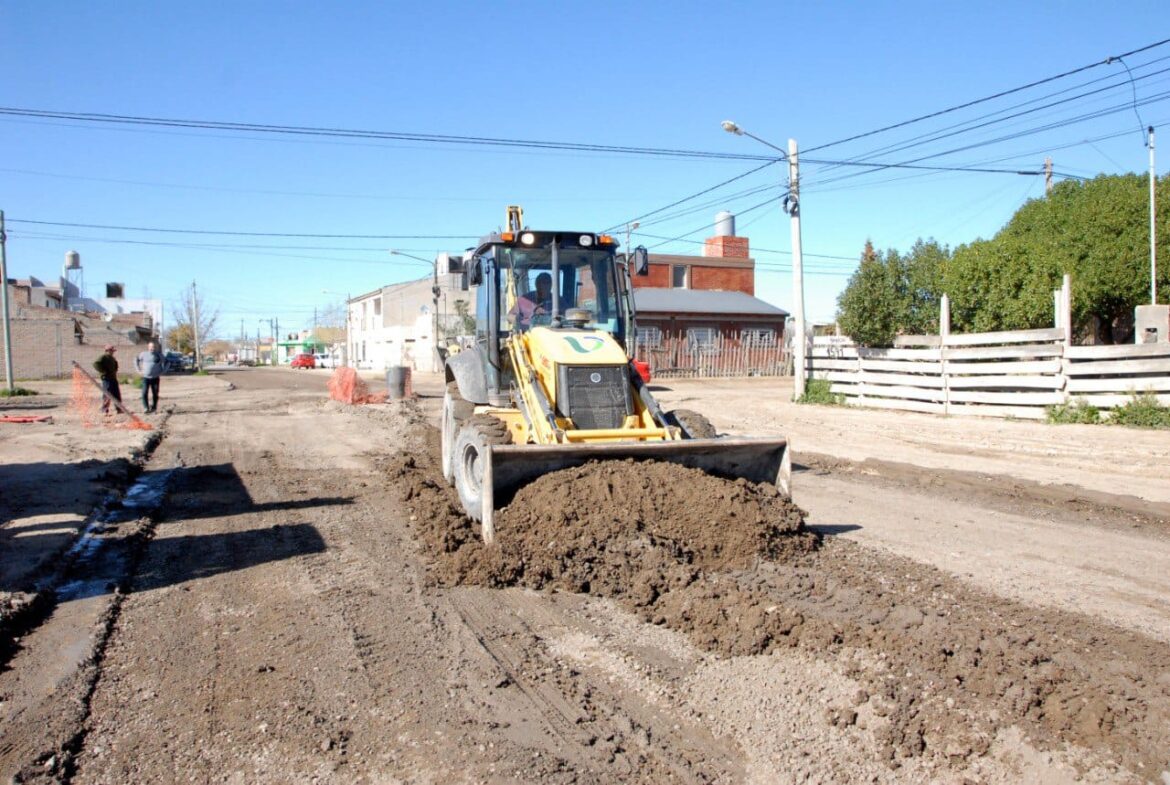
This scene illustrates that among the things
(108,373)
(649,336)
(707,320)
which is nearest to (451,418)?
(108,373)

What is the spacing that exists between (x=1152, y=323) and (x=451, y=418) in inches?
655

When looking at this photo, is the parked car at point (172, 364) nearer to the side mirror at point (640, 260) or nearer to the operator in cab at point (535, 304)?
the operator in cab at point (535, 304)

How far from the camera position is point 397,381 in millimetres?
24703

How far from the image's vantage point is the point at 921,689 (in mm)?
4188

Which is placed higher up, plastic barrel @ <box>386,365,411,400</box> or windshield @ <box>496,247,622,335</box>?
windshield @ <box>496,247,622,335</box>

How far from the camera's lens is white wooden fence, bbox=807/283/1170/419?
15.0 metres

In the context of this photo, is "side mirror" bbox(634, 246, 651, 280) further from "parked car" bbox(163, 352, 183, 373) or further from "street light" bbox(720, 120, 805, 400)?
"parked car" bbox(163, 352, 183, 373)

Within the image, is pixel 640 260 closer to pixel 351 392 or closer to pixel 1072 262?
pixel 351 392

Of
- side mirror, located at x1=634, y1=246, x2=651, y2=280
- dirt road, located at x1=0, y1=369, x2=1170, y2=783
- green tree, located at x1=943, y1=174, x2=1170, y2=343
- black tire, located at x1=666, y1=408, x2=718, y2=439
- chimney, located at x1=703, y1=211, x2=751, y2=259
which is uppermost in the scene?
chimney, located at x1=703, y1=211, x2=751, y2=259

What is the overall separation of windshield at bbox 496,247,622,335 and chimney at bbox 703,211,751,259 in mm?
41921

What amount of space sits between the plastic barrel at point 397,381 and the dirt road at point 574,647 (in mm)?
15254

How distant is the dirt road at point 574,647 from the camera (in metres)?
3.70

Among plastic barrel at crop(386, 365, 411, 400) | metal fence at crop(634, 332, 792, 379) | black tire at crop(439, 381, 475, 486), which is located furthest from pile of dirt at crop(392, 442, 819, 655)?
metal fence at crop(634, 332, 792, 379)

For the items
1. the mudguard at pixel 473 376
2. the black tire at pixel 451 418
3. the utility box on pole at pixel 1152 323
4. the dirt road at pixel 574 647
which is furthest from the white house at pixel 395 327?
the dirt road at pixel 574 647
